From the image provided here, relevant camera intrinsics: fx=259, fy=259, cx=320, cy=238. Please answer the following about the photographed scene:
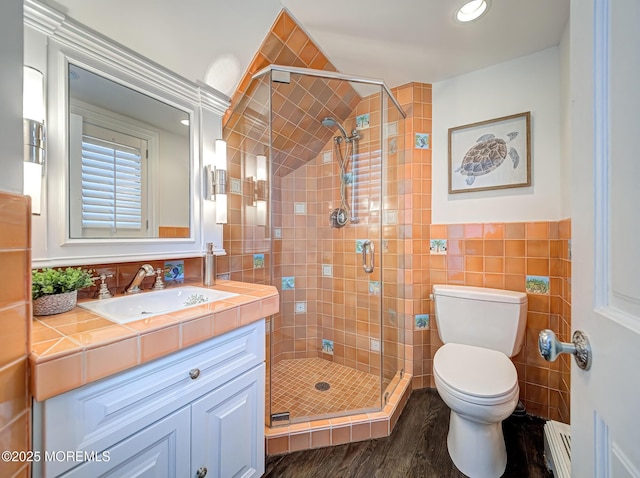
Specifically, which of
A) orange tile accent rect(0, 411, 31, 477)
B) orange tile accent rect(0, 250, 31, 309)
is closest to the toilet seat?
orange tile accent rect(0, 411, 31, 477)

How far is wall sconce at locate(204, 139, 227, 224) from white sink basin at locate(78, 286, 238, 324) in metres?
0.46

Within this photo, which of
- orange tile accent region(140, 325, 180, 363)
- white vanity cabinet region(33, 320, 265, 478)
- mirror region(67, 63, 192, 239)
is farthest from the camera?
mirror region(67, 63, 192, 239)

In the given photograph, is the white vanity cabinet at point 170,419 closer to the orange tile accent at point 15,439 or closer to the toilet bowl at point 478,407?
the orange tile accent at point 15,439

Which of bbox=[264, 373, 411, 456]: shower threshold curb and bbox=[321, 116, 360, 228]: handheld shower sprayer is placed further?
bbox=[321, 116, 360, 228]: handheld shower sprayer

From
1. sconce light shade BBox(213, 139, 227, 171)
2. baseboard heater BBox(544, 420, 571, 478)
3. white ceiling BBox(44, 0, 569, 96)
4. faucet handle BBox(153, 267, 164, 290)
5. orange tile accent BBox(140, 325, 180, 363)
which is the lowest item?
baseboard heater BBox(544, 420, 571, 478)

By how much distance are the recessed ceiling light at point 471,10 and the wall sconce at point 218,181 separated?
1.46m

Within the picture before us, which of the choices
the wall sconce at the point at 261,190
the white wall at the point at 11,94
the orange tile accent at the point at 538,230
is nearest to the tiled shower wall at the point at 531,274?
the orange tile accent at the point at 538,230

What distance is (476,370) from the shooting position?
135 cm

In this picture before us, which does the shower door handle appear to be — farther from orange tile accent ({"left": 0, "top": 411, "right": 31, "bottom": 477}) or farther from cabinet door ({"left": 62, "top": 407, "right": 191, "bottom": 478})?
orange tile accent ({"left": 0, "top": 411, "right": 31, "bottom": 477})

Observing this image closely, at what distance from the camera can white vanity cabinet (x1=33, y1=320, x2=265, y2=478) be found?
624 mm

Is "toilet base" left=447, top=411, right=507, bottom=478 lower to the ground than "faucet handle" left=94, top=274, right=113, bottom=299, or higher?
lower

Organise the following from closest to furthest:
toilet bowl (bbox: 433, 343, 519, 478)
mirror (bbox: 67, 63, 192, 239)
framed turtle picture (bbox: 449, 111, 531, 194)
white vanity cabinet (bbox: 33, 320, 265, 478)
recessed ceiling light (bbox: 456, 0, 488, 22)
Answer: white vanity cabinet (bbox: 33, 320, 265, 478) < mirror (bbox: 67, 63, 192, 239) < toilet bowl (bbox: 433, 343, 519, 478) < recessed ceiling light (bbox: 456, 0, 488, 22) < framed turtle picture (bbox: 449, 111, 531, 194)

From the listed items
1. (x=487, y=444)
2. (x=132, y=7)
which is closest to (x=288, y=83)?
(x=132, y=7)

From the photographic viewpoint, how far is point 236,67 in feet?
5.04
